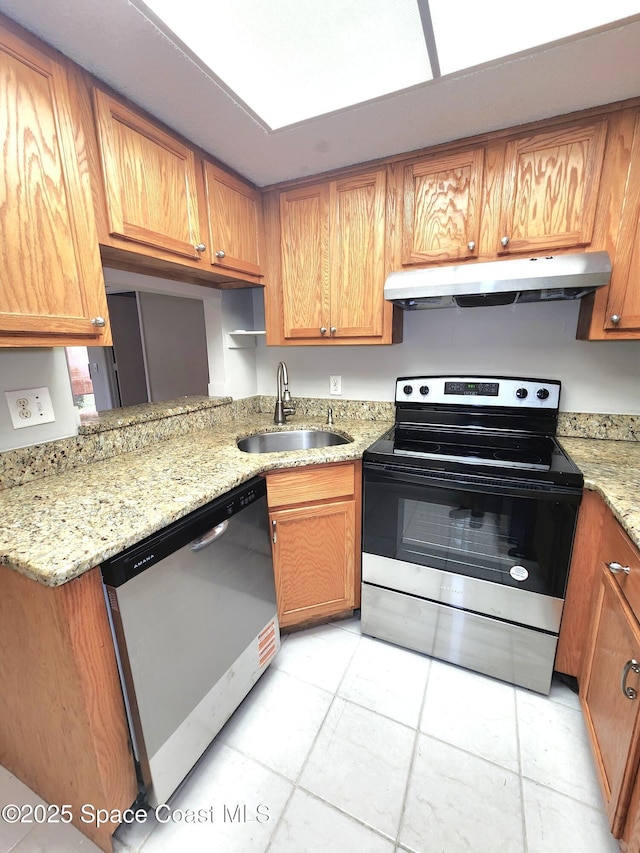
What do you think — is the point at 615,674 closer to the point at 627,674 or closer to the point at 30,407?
the point at 627,674

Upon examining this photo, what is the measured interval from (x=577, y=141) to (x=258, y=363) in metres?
1.83

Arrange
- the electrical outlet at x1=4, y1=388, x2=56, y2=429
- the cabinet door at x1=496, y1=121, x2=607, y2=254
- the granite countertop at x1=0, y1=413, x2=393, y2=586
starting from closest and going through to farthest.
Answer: the granite countertop at x1=0, y1=413, x2=393, y2=586 → the electrical outlet at x1=4, y1=388, x2=56, y2=429 → the cabinet door at x1=496, y1=121, x2=607, y2=254

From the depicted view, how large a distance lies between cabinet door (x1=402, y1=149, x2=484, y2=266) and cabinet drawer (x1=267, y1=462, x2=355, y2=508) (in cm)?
98

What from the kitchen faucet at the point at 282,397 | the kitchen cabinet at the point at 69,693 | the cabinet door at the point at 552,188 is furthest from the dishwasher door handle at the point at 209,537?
the cabinet door at the point at 552,188

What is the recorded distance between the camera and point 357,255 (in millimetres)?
1671

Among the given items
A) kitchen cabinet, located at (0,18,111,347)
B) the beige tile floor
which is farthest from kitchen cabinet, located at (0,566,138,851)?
kitchen cabinet, located at (0,18,111,347)

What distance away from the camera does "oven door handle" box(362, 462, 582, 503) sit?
1191 millimetres

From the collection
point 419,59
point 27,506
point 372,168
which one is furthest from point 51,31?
point 27,506

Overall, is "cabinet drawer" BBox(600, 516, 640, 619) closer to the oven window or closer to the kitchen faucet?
the oven window

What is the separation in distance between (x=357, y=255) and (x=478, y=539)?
1346mm

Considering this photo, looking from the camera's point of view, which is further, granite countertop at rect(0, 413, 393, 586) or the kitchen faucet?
the kitchen faucet

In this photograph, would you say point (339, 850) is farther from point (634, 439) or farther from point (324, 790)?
point (634, 439)

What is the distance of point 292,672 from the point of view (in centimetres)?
149

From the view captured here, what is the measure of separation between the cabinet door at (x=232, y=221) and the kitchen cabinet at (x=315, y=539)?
102 cm
